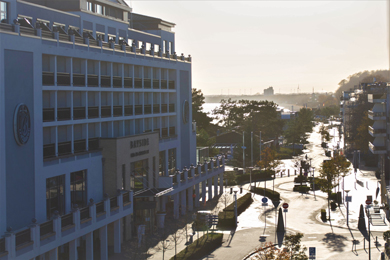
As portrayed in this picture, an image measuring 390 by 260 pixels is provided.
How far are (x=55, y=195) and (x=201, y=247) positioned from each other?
12320 millimetres

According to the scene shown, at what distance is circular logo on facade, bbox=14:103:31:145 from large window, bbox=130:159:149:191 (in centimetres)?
1435

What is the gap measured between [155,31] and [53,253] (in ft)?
117

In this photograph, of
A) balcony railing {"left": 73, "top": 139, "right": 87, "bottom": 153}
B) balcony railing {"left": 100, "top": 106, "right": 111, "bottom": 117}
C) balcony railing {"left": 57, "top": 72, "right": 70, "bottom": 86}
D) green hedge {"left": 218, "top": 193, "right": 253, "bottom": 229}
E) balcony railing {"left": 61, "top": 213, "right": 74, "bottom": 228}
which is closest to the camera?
balcony railing {"left": 61, "top": 213, "right": 74, "bottom": 228}

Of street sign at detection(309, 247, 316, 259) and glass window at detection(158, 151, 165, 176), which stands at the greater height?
glass window at detection(158, 151, 165, 176)

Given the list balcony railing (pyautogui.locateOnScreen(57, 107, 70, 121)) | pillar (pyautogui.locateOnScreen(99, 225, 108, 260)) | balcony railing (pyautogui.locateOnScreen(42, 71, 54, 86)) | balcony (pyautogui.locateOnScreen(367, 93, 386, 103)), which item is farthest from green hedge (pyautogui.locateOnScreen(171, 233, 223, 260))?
balcony (pyautogui.locateOnScreen(367, 93, 386, 103))

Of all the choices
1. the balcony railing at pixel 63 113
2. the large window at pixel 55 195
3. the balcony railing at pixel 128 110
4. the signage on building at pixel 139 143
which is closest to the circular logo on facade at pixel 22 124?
the large window at pixel 55 195

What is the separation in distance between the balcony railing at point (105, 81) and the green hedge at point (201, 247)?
15383mm

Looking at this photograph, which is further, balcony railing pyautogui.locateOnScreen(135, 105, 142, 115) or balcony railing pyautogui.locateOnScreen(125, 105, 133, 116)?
balcony railing pyautogui.locateOnScreen(135, 105, 142, 115)

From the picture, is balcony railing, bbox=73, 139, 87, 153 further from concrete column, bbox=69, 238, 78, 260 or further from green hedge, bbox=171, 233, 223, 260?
green hedge, bbox=171, 233, 223, 260

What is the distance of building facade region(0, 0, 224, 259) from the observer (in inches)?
1379

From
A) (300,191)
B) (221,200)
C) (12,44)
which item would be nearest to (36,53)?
(12,44)

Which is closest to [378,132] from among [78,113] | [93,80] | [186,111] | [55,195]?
[186,111]

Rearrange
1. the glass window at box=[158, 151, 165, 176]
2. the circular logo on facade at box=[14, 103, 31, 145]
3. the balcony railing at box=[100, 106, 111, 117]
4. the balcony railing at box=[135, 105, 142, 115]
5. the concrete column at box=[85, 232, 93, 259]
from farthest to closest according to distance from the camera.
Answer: the glass window at box=[158, 151, 165, 176] → the balcony railing at box=[135, 105, 142, 115] → the balcony railing at box=[100, 106, 111, 117] → the concrete column at box=[85, 232, 93, 259] → the circular logo on facade at box=[14, 103, 31, 145]

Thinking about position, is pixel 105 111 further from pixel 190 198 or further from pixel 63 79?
pixel 190 198
